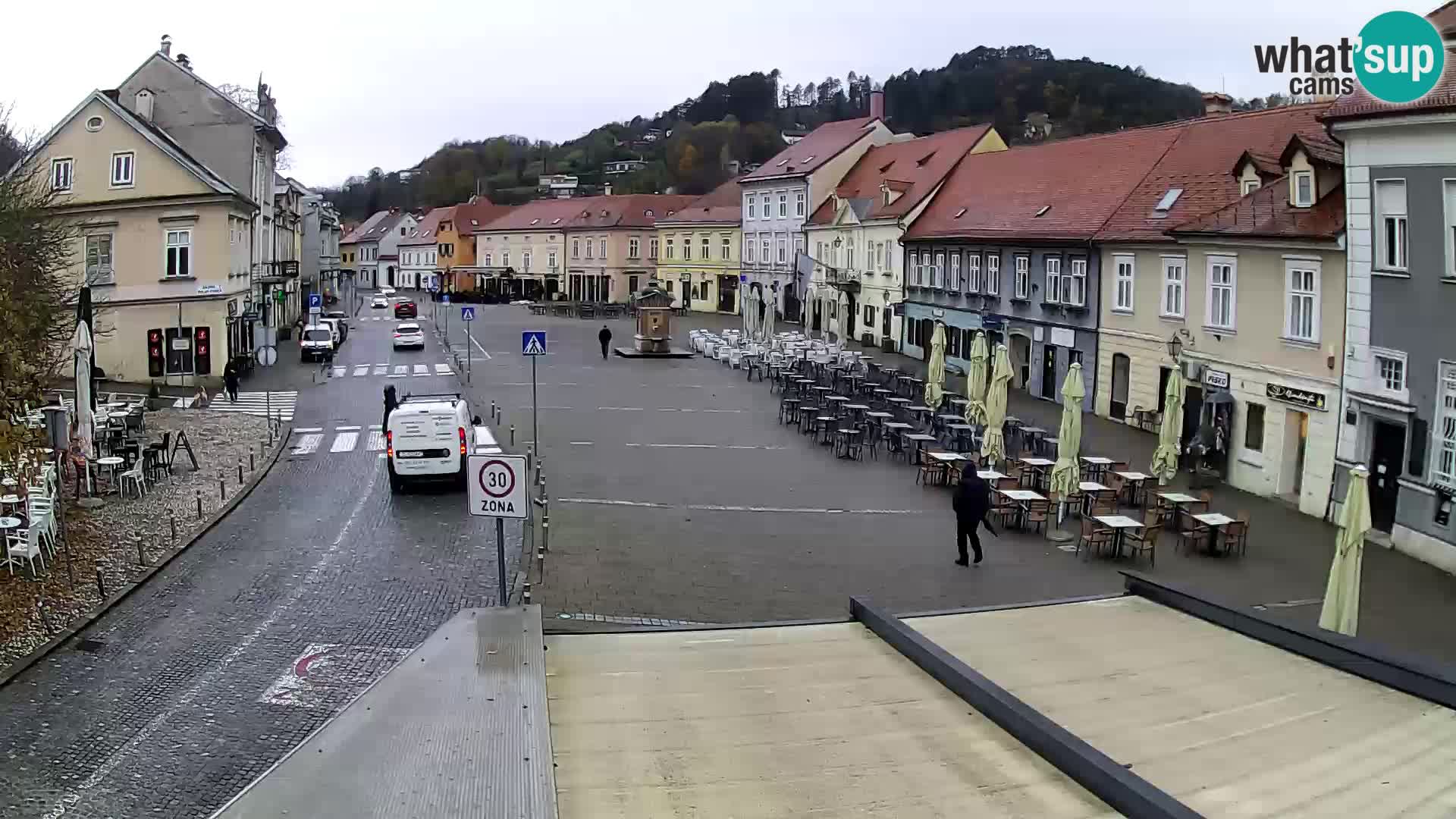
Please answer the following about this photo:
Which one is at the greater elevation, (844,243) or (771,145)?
(771,145)

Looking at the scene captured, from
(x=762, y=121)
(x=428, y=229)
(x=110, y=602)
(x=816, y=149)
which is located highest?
(x=762, y=121)

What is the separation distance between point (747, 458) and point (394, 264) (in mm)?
125435

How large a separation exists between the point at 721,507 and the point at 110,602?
1009cm

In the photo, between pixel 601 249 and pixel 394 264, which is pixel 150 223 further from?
pixel 394 264

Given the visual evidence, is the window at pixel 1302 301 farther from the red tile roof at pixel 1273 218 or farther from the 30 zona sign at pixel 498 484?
the 30 zona sign at pixel 498 484

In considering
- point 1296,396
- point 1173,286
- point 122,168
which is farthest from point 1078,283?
point 122,168

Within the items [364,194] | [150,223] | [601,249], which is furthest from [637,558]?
[364,194]

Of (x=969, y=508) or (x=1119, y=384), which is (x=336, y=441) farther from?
(x=1119, y=384)

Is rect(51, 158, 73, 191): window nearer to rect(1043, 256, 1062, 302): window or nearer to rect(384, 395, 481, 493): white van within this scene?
rect(384, 395, 481, 493): white van

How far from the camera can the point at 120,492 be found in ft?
72.1

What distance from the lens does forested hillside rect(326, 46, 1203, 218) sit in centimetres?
9469

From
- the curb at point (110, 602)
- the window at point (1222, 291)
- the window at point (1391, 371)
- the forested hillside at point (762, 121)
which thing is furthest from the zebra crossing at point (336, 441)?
the forested hillside at point (762, 121)

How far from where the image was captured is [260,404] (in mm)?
35219

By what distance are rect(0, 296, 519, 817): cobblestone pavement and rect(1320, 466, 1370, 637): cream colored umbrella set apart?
9.78 metres
